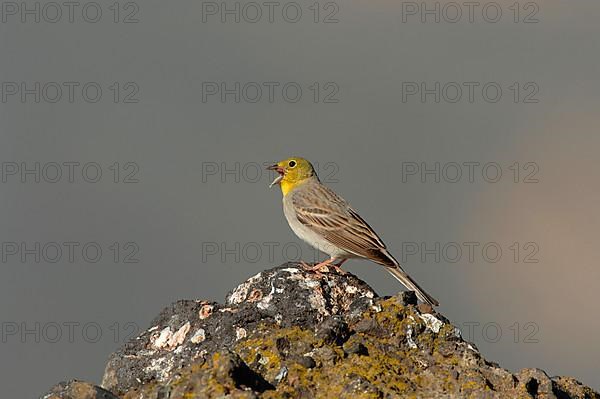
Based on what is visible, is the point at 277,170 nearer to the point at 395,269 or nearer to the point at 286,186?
the point at 286,186

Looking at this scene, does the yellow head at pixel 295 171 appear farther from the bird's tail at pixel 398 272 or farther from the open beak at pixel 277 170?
the bird's tail at pixel 398 272

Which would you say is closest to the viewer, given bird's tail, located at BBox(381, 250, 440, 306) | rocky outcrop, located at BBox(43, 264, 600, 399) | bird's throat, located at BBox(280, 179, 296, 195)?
rocky outcrop, located at BBox(43, 264, 600, 399)

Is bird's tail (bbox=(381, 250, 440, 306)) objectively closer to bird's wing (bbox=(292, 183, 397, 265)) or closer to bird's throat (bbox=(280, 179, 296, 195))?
bird's wing (bbox=(292, 183, 397, 265))

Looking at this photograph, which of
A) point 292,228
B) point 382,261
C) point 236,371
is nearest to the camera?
point 236,371

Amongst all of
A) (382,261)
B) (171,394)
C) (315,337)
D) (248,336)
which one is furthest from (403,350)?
(382,261)

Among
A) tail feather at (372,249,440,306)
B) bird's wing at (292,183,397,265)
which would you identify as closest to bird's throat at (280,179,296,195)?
bird's wing at (292,183,397,265)

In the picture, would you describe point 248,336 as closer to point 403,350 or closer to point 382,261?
point 403,350

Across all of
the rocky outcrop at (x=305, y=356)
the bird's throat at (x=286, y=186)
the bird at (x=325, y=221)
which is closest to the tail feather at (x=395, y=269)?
the bird at (x=325, y=221)
